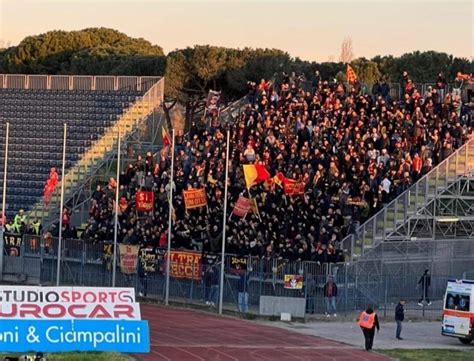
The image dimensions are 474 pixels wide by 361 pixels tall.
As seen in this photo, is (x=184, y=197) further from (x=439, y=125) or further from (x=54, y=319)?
(x=54, y=319)

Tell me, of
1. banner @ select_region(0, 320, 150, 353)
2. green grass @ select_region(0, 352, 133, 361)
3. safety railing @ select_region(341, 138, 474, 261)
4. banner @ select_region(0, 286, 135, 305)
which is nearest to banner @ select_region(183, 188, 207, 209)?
safety railing @ select_region(341, 138, 474, 261)

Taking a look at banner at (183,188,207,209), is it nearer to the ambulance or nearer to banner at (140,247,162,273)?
banner at (140,247,162,273)

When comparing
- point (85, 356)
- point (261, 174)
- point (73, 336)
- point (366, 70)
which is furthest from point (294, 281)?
point (366, 70)

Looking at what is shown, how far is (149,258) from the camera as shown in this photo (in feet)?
158

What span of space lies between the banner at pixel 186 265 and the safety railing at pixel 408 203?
18.6ft

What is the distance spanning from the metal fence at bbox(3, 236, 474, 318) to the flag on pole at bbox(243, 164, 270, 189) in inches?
147

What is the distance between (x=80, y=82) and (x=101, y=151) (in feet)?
21.6

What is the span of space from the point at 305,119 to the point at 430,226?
741 centimetres

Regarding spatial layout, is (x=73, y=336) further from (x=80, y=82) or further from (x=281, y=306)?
(x=80, y=82)

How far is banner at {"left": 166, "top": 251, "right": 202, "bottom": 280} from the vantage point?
46.5 m

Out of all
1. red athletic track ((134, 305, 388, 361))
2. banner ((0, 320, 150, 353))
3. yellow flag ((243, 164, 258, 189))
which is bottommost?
red athletic track ((134, 305, 388, 361))

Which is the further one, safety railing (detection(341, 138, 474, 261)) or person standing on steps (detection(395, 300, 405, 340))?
safety railing (detection(341, 138, 474, 261))

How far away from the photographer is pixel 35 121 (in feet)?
218

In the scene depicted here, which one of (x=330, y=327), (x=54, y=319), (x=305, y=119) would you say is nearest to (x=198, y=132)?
(x=305, y=119)
